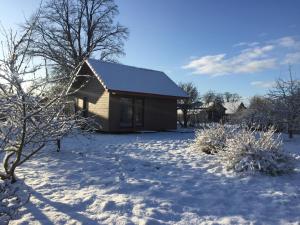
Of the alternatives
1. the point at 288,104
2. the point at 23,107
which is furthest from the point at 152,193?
the point at 288,104

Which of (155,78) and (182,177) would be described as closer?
(182,177)

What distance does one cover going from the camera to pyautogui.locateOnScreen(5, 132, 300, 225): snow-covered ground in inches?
198

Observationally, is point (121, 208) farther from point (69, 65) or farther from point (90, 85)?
point (69, 65)

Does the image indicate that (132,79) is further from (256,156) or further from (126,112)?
(256,156)

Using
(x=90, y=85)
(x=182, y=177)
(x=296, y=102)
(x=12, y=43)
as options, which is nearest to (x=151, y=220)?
(x=182, y=177)

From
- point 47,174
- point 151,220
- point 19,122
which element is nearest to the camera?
point 151,220

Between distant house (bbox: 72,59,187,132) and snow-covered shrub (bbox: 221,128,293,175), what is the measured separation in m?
10.8

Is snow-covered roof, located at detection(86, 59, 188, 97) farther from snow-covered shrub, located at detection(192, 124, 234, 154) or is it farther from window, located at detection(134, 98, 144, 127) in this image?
snow-covered shrub, located at detection(192, 124, 234, 154)

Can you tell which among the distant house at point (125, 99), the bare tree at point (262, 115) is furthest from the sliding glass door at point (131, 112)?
the bare tree at point (262, 115)

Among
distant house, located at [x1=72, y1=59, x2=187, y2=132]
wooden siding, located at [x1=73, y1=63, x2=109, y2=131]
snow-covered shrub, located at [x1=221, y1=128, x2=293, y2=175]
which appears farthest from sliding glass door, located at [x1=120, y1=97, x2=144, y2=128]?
snow-covered shrub, located at [x1=221, y1=128, x2=293, y2=175]

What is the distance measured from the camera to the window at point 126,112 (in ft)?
63.1

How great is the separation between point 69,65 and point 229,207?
28.3 m

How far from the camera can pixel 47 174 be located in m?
7.62

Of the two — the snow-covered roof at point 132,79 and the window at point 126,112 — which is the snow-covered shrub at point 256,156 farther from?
the window at point 126,112
